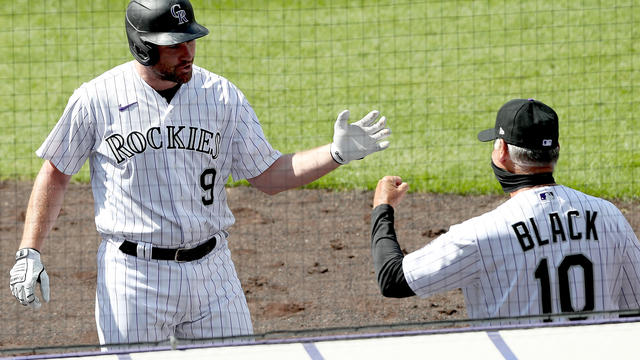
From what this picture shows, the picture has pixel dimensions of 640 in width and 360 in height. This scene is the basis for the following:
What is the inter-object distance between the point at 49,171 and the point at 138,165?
1.32ft

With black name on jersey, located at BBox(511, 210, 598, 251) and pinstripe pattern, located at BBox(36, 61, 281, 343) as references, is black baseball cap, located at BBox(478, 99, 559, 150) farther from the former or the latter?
pinstripe pattern, located at BBox(36, 61, 281, 343)

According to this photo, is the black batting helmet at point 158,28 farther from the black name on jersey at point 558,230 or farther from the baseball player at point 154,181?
the black name on jersey at point 558,230

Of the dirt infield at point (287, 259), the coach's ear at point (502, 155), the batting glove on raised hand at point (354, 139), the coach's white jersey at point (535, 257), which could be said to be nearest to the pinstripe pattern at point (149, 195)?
the batting glove on raised hand at point (354, 139)

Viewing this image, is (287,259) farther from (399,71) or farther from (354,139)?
(399,71)

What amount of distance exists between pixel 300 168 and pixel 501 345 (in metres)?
1.47

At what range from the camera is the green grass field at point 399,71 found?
906 cm

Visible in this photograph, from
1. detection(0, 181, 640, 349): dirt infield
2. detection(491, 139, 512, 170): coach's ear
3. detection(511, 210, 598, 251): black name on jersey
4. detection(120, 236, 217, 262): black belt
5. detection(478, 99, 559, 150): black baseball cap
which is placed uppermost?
detection(478, 99, 559, 150): black baseball cap

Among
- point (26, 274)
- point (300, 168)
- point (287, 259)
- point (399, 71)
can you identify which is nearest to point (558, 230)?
point (300, 168)

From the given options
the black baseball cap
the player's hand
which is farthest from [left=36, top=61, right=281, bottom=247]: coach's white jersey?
the black baseball cap

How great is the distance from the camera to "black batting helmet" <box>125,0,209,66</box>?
3988 millimetres

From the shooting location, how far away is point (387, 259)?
3.38m

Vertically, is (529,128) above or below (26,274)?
above

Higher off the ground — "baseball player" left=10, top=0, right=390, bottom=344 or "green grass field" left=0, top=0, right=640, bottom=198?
"baseball player" left=10, top=0, right=390, bottom=344

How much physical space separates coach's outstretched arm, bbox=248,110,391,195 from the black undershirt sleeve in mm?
613
